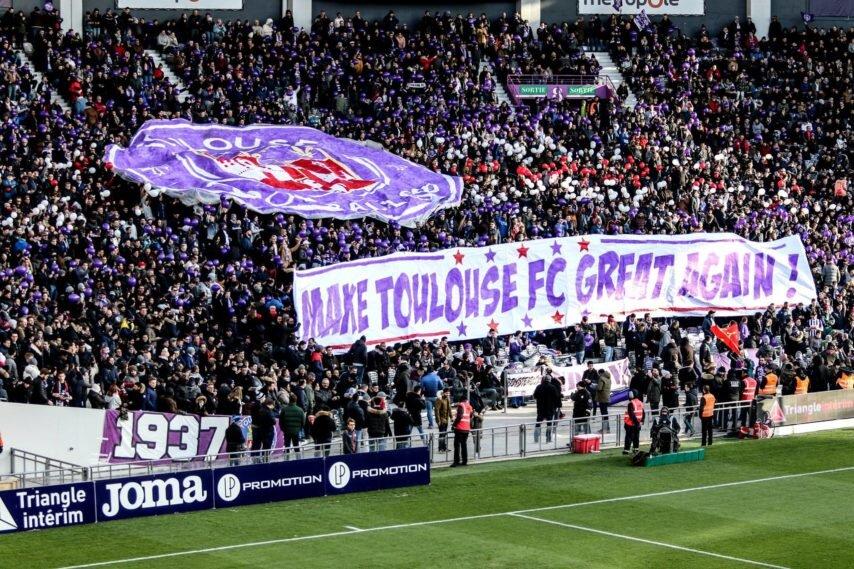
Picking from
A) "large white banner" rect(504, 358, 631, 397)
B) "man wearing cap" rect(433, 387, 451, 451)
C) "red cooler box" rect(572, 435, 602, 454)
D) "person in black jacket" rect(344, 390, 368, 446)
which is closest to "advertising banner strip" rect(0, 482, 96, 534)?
"person in black jacket" rect(344, 390, 368, 446)

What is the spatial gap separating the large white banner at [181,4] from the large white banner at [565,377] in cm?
2426

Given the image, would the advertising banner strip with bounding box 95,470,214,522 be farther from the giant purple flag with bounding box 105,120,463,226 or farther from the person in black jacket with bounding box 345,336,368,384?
the giant purple flag with bounding box 105,120,463,226

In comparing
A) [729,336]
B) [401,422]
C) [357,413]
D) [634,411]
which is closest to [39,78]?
[357,413]

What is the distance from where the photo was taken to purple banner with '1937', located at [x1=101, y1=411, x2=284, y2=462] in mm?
29156

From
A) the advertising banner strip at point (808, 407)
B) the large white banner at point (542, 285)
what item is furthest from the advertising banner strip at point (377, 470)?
the advertising banner strip at point (808, 407)

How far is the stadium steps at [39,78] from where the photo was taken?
47625 millimetres

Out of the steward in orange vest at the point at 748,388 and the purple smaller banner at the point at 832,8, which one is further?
the purple smaller banner at the point at 832,8

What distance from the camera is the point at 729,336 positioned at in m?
40.8

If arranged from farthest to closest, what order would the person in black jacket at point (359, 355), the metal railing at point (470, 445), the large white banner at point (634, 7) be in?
1. the large white banner at point (634, 7)
2. the person in black jacket at point (359, 355)
3. the metal railing at point (470, 445)

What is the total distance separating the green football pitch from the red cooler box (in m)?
1.05

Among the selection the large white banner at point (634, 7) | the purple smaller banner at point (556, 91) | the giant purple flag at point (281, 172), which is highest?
the large white banner at point (634, 7)

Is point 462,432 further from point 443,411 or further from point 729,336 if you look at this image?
point 729,336

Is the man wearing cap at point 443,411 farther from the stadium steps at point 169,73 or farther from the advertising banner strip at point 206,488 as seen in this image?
the stadium steps at point 169,73

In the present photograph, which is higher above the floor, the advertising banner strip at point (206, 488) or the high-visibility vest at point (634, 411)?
the high-visibility vest at point (634, 411)
